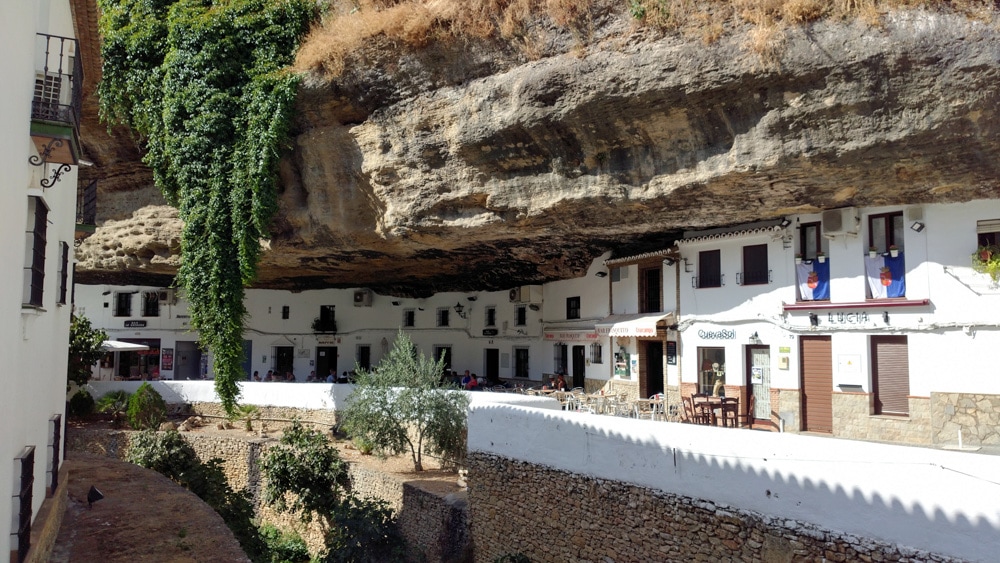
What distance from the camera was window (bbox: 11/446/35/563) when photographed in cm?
694

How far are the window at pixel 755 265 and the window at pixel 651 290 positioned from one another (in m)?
2.92

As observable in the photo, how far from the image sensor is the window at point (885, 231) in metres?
13.3

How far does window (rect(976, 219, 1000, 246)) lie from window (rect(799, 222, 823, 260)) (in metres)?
2.80

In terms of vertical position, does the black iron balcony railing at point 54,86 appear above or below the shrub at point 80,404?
above

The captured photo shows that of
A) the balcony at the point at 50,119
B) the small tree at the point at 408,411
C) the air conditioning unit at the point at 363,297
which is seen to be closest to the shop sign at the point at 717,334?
the small tree at the point at 408,411

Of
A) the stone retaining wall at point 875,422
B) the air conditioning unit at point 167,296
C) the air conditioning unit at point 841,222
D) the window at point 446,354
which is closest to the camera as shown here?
the stone retaining wall at point 875,422

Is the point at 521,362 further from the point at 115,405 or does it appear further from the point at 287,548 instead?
the point at 115,405

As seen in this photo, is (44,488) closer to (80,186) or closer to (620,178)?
(620,178)

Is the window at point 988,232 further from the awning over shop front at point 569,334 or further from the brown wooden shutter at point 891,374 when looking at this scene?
the awning over shop front at point 569,334

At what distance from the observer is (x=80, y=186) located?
72.5 feet

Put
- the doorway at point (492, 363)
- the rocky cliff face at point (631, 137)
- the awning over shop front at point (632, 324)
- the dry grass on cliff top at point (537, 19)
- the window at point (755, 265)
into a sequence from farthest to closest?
the doorway at point (492, 363) < the awning over shop front at point (632, 324) < the window at point (755, 265) < the dry grass on cliff top at point (537, 19) < the rocky cliff face at point (631, 137)

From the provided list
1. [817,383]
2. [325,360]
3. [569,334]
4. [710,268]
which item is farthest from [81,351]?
Answer: [817,383]

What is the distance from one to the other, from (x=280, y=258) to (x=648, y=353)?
1066cm

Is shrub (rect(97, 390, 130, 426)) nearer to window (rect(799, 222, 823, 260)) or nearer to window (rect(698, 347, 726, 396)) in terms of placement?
window (rect(698, 347, 726, 396))
